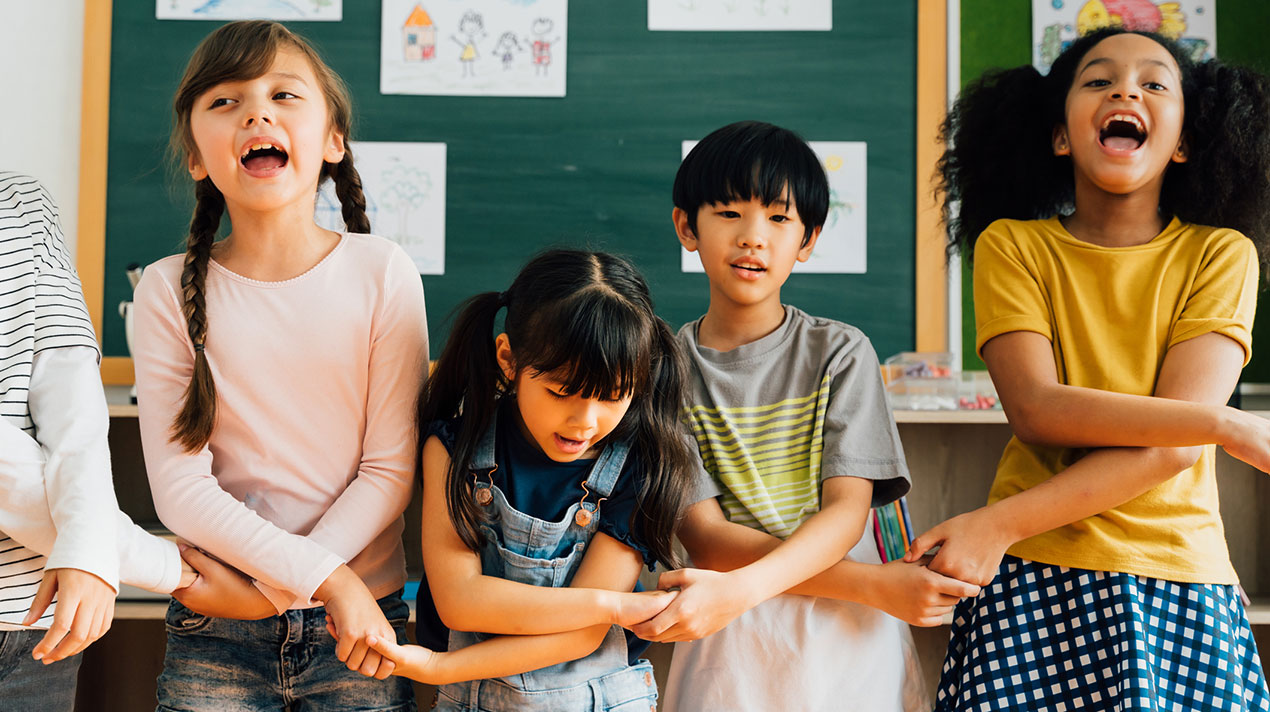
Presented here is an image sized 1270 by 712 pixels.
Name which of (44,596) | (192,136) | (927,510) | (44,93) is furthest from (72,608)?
(44,93)

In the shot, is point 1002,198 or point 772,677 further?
point 1002,198

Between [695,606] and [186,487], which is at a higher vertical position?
[186,487]

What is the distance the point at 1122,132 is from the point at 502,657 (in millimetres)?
1074

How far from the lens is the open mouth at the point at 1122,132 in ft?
4.33

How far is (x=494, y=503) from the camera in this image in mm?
1175

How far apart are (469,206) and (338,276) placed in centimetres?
110

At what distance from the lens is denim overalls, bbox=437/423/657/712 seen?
1.14 metres

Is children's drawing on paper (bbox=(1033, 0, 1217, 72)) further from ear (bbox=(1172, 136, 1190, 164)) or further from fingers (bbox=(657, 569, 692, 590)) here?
fingers (bbox=(657, 569, 692, 590))

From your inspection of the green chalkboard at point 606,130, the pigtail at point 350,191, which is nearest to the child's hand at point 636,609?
the pigtail at point 350,191

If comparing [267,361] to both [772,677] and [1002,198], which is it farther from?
[1002,198]

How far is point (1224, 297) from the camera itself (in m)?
1.27

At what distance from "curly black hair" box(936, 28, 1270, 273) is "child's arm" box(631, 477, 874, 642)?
58 centimetres

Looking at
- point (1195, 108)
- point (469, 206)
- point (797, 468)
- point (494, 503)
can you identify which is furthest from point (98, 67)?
point (1195, 108)

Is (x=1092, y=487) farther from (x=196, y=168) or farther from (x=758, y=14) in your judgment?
(x=758, y=14)
